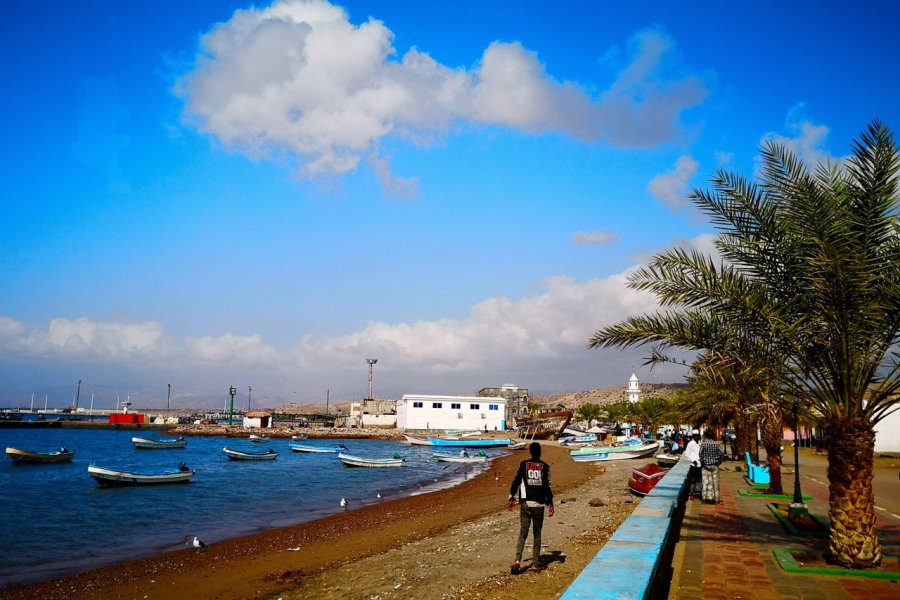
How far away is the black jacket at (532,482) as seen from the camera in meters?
10.3

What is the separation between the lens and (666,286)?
1035 centimetres

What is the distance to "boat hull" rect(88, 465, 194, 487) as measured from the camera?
3616 cm

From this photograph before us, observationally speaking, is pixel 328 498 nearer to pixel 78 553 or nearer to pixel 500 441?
pixel 78 553

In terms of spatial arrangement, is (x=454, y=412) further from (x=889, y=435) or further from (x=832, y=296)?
(x=832, y=296)

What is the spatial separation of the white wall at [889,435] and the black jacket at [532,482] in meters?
44.5

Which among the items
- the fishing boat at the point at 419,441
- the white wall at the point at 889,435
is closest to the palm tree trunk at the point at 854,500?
the white wall at the point at 889,435

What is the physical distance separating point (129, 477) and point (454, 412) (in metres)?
67.5

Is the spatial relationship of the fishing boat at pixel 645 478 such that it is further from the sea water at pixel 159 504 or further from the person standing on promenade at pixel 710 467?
the sea water at pixel 159 504

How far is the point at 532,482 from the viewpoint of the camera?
10.3m

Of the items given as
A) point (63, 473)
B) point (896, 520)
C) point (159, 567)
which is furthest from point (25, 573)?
point (63, 473)

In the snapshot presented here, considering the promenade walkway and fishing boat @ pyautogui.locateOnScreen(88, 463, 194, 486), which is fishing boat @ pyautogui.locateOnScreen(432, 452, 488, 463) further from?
the promenade walkway

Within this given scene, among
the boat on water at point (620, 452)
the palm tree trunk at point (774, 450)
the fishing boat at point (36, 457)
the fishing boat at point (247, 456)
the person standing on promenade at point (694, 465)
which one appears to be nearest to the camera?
the person standing on promenade at point (694, 465)

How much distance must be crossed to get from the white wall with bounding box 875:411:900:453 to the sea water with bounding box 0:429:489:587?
101 ft

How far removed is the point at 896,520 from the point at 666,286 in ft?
31.9
